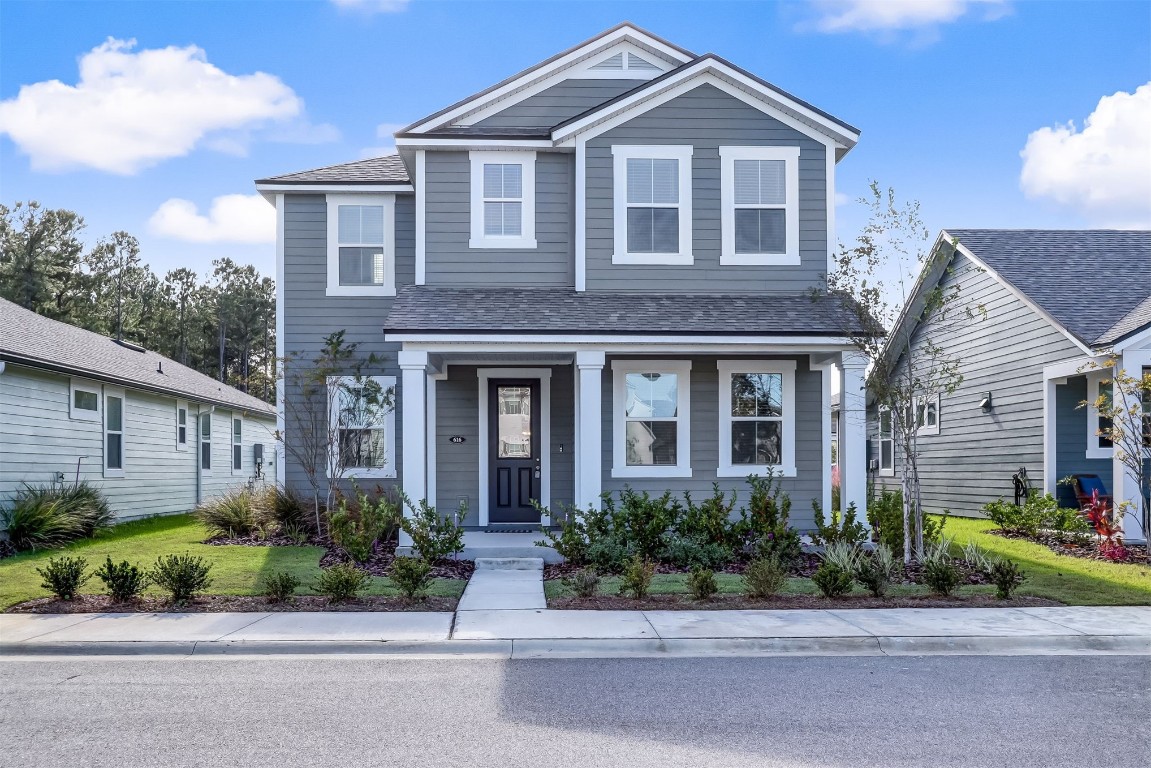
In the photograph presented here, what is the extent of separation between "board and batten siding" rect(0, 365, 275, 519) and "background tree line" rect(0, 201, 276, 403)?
51.8 feet

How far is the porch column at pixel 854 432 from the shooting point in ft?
41.6

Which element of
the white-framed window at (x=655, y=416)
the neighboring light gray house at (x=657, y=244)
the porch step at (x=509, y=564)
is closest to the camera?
the porch step at (x=509, y=564)

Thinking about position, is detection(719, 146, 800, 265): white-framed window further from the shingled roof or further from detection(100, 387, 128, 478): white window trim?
detection(100, 387, 128, 478): white window trim

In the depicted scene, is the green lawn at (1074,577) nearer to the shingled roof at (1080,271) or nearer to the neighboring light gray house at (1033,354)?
the neighboring light gray house at (1033,354)

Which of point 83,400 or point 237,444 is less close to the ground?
point 83,400

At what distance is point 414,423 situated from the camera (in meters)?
12.3

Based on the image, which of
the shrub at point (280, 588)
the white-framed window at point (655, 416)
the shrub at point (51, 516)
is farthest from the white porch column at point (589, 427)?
the shrub at point (51, 516)

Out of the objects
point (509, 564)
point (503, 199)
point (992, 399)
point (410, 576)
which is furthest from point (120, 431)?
point (992, 399)

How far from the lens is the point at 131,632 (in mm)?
8055

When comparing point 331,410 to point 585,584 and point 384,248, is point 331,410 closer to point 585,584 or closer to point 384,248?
point 384,248

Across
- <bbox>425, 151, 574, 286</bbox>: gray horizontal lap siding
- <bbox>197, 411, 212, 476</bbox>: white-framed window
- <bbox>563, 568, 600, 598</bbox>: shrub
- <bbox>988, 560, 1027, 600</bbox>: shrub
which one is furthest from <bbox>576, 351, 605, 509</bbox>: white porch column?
<bbox>197, 411, 212, 476</bbox>: white-framed window

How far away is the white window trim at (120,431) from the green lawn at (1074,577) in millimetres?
15657

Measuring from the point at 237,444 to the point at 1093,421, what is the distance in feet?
69.4

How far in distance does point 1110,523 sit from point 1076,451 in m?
3.42
